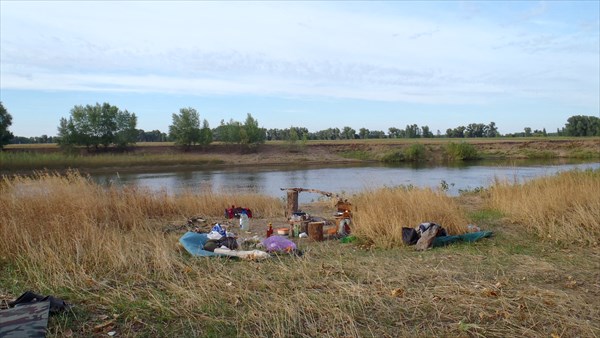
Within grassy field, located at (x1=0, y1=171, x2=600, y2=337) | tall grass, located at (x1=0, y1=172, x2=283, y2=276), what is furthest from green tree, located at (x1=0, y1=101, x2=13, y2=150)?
grassy field, located at (x1=0, y1=171, x2=600, y2=337)

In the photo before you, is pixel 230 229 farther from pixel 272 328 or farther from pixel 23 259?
pixel 272 328

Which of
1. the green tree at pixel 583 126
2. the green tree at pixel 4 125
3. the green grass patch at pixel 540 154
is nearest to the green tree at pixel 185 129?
the green tree at pixel 4 125

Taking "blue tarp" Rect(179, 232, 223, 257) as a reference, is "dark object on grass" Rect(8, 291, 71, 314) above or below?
above

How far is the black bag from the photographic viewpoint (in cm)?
744

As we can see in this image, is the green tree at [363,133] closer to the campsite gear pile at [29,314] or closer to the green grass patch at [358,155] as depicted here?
the green grass patch at [358,155]

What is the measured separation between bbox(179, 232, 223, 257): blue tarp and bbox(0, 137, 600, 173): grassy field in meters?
40.3

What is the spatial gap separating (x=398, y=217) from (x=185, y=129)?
5408cm

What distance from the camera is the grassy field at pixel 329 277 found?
13.1 ft

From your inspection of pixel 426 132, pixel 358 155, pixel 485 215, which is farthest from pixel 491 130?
pixel 485 215

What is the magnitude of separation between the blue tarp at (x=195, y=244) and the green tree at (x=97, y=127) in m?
52.5

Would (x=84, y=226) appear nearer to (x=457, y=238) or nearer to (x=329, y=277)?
(x=329, y=277)

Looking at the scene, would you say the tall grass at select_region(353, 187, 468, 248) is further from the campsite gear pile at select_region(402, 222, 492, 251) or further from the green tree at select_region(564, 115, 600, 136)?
the green tree at select_region(564, 115, 600, 136)

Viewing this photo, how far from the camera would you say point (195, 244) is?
7.00m

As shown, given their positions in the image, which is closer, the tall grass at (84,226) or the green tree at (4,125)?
the tall grass at (84,226)
